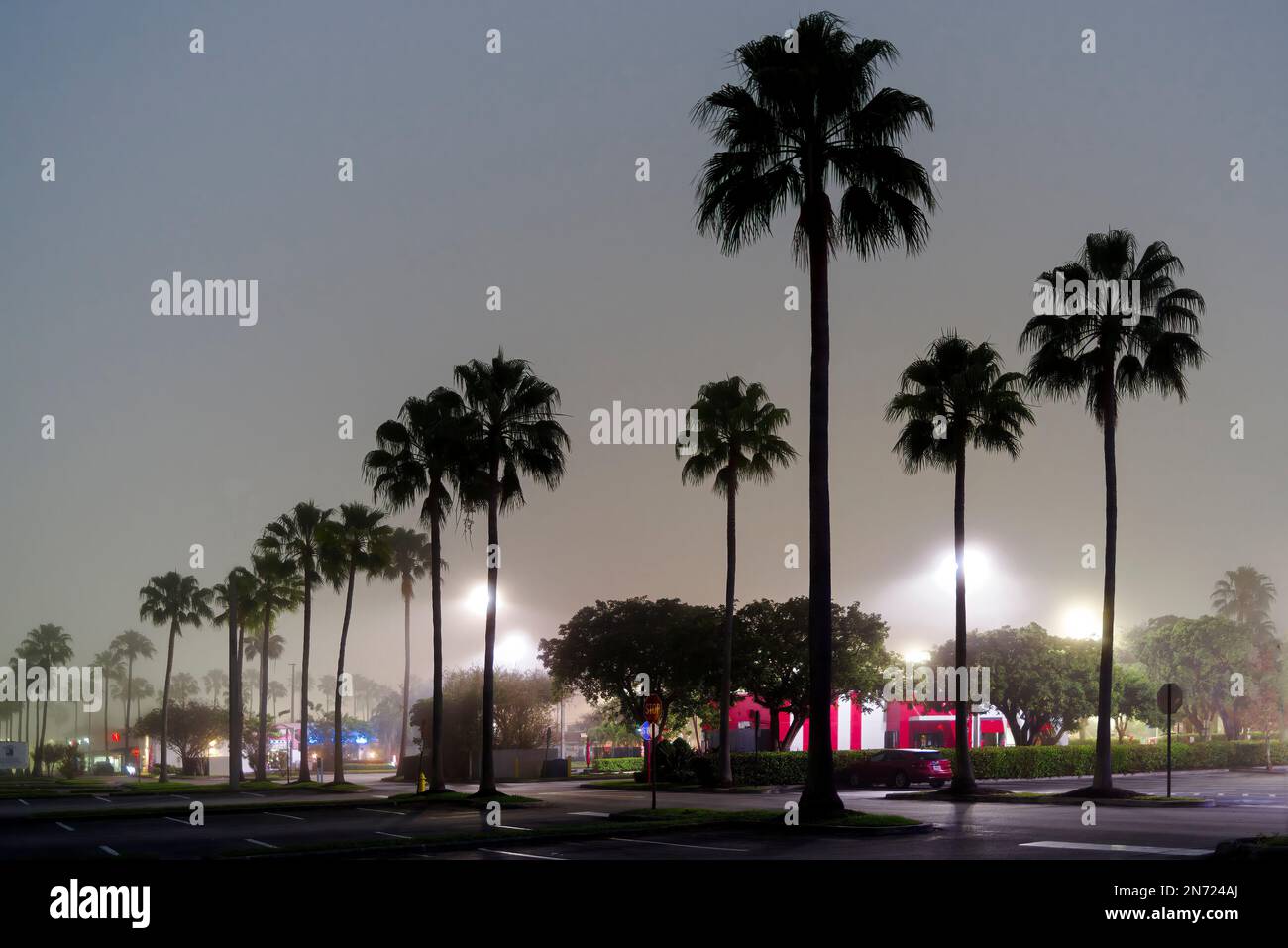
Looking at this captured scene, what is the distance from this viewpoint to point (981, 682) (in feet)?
249

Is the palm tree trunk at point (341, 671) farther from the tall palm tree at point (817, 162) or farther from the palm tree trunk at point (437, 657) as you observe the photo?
the tall palm tree at point (817, 162)

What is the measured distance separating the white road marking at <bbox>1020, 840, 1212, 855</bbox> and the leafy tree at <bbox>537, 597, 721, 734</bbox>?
1461 inches

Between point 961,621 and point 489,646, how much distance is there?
15.6 m

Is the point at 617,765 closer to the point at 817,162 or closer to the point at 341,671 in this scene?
the point at 341,671

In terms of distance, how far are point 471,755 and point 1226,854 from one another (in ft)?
198

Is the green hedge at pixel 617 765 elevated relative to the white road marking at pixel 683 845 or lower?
lower

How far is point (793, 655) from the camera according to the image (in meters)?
57.6

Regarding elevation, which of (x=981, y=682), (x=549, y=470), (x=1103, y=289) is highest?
(x=1103, y=289)

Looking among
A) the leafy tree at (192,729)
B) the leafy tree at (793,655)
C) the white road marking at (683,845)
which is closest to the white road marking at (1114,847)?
the white road marking at (683,845)

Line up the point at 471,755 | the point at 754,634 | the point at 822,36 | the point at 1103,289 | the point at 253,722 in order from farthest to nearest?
the point at 253,722 → the point at 471,755 → the point at 754,634 → the point at 1103,289 → the point at 822,36

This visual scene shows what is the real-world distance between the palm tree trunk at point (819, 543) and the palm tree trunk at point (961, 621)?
13.3 metres

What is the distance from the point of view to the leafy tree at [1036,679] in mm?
76188

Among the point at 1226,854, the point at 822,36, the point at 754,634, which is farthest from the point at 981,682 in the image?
the point at 1226,854
